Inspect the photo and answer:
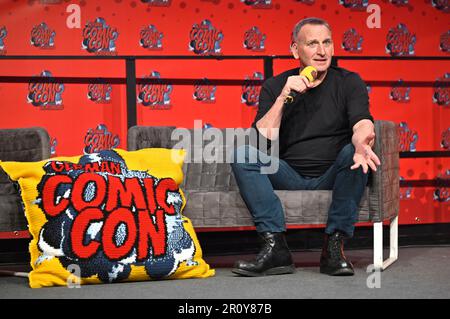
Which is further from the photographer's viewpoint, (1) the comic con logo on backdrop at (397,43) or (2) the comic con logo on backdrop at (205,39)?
(1) the comic con logo on backdrop at (397,43)

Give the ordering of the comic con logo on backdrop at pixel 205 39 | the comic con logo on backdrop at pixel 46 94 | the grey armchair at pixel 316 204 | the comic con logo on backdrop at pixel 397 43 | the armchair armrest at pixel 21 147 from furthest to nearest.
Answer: the comic con logo on backdrop at pixel 397 43, the comic con logo on backdrop at pixel 205 39, the comic con logo on backdrop at pixel 46 94, the armchair armrest at pixel 21 147, the grey armchair at pixel 316 204

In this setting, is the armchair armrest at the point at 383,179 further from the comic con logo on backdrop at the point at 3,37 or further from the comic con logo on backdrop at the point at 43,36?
the comic con logo on backdrop at the point at 3,37

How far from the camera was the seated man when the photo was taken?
8.75ft

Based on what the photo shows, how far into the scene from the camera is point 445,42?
4348 mm

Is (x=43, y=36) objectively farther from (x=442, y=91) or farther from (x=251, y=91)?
(x=442, y=91)

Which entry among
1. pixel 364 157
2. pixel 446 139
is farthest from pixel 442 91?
pixel 364 157

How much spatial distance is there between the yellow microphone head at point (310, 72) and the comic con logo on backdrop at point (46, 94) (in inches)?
64.0

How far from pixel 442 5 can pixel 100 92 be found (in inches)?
82.9

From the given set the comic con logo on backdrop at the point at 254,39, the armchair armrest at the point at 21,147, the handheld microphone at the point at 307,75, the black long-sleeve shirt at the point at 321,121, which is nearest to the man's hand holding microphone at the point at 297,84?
the handheld microphone at the point at 307,75

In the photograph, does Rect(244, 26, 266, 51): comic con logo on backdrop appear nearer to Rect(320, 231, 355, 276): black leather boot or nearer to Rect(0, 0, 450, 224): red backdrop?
Rect(0, 0, 450, 224): red backdrop

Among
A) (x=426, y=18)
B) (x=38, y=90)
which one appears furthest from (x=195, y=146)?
(x=426, y=18)

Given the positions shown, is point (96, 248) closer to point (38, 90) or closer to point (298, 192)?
point (298, 192)

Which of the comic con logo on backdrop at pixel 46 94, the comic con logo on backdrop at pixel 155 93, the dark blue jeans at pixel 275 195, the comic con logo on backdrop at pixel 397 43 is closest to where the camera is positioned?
the dark blue jeans at pixel 275 195

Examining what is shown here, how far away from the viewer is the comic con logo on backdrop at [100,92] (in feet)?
13.0
